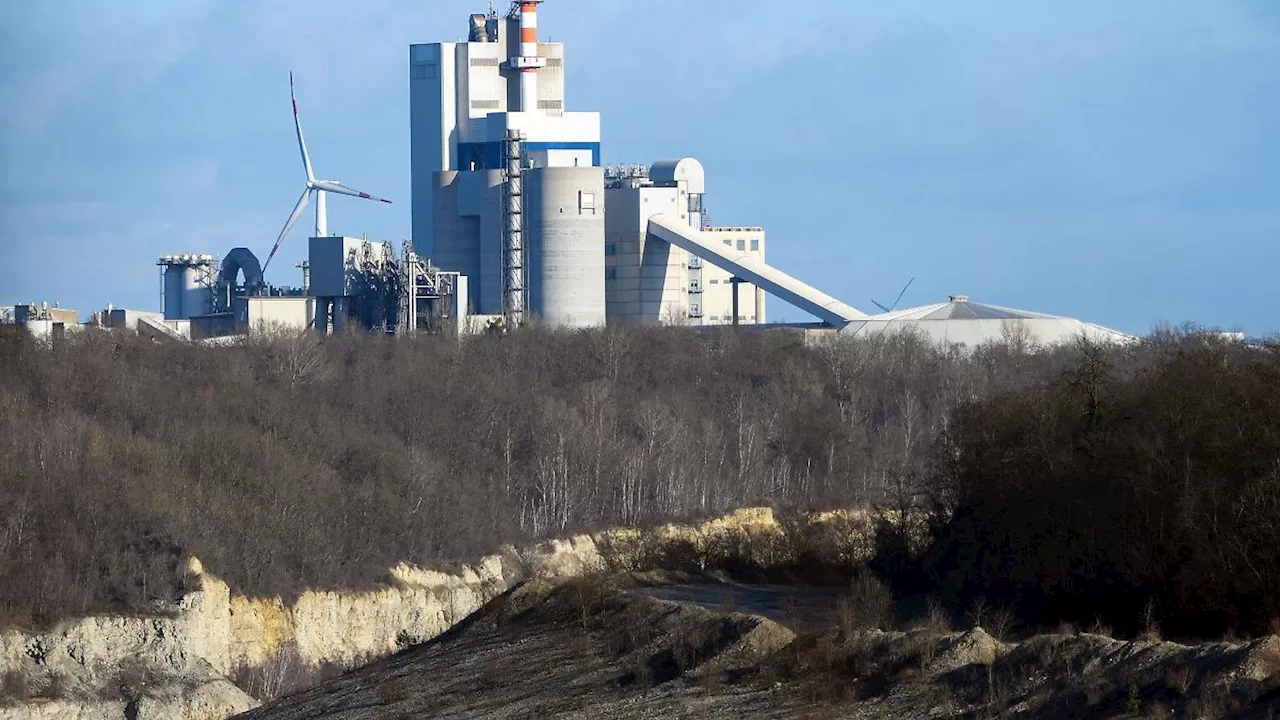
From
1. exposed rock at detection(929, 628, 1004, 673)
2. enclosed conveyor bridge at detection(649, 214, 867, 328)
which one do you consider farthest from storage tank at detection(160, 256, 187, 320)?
exposed rock at detection(929, 628, 1004, 673)

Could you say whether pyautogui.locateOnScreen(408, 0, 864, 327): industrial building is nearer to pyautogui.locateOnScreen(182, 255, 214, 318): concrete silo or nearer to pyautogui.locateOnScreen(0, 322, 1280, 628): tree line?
pyautogui.locateOnScreen(0, 322, 1280, 628): tree line

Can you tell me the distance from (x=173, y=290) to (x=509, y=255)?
72.6 feet

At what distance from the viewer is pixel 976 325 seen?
350 ft

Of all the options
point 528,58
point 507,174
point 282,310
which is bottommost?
point 282,310

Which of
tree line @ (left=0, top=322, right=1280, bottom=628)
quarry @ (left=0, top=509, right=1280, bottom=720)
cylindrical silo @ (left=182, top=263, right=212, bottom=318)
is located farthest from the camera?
cylindrical silo @ (left=182, top=263, right=212, bottom=318)

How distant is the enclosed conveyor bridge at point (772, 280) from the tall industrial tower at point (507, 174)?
498 cm

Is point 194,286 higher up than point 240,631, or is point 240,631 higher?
point 194,286

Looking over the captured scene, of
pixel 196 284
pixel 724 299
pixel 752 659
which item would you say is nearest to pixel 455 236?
pixel 196 284

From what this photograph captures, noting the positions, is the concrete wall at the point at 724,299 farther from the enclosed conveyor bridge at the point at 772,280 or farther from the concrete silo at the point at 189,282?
the concrete silo at the point at 189,282

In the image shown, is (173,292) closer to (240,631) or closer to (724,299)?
(724,299)

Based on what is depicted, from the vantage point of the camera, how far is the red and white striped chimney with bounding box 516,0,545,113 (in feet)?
374

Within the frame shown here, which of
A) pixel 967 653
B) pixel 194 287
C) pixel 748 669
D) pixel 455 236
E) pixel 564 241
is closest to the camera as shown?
pixel 967 653

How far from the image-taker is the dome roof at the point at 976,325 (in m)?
104

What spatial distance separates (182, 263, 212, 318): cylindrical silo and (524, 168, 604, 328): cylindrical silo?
795 inches
